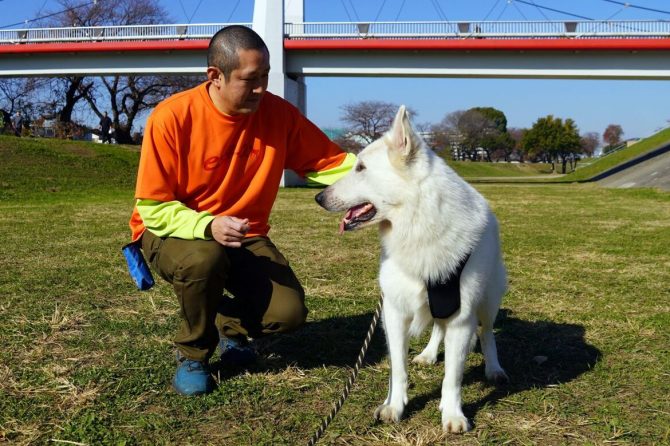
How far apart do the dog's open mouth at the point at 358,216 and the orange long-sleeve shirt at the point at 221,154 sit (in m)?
0.61

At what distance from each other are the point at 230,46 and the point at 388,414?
5.71 ft

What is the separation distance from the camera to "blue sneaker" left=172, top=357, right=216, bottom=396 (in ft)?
9.29

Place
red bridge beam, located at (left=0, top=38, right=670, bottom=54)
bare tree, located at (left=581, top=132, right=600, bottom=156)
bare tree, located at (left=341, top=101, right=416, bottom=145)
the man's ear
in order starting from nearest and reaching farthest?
1. the man's ear
2. red bridge beam, located at (left=0, top=38, right=670, bottom=54)
3. bare tree, located at (left=341, top=101, right=416, bottom=145)
4. bare tree, located at (left=581, top=132, right=600, bottom=156)

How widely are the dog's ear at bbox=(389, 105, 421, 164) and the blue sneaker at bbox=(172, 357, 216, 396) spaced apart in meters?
1.34

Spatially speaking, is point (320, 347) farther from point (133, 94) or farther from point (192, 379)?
point (133, 94)

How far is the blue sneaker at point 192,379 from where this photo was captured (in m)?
2.83

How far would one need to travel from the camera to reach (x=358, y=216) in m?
2.68

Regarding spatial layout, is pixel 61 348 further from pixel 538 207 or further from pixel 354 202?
pixel 538 207

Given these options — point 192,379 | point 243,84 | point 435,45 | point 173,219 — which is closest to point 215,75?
point 243,84

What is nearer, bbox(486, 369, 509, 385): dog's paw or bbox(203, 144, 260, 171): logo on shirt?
bbox(203, 144, 260, 171): logo on shirt

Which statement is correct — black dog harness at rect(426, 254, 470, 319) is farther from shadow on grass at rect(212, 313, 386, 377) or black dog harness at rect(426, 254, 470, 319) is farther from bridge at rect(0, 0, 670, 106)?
bridge at rect(0, 0, 670, 106)

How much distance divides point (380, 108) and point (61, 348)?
144 feet

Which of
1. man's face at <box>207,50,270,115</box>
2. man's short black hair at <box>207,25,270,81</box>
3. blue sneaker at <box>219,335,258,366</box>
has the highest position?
man's short black hair at <box>207,25,270,81</box>

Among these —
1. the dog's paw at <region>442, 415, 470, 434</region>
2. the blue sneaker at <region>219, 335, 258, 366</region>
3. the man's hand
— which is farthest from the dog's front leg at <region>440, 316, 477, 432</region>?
the blue sneaker at <region>219, 335, 258, 366</region>
